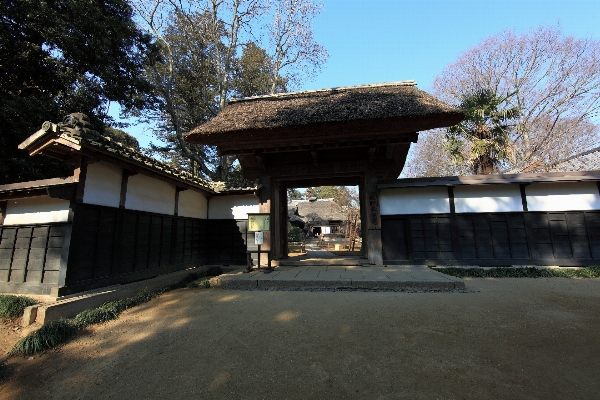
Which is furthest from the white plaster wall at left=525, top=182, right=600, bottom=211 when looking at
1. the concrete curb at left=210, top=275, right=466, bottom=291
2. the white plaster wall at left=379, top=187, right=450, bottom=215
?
the concrete curb at left=210, top=275, right=466, bottom=291

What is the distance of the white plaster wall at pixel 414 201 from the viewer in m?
8.38

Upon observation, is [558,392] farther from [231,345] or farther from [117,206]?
[117,206]

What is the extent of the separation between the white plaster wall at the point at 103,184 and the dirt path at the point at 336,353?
8.05 ft

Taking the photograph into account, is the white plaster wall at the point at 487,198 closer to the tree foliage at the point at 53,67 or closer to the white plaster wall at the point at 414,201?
the white plaster wall at the point at 414,201

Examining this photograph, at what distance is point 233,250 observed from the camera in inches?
368

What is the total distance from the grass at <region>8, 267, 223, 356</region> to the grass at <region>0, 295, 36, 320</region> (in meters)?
1.06

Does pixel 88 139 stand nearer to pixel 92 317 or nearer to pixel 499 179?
pixel 92 317

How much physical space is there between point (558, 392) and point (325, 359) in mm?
1992

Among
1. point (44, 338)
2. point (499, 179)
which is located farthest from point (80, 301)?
point (499, 179)

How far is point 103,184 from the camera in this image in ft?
18.1

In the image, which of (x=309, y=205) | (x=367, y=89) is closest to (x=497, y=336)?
(x=367, y=89)

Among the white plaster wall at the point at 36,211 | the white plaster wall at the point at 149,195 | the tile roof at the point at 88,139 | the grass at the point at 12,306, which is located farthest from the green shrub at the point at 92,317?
the tile roof at the point at 88,139

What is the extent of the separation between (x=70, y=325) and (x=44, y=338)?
1.49 feet

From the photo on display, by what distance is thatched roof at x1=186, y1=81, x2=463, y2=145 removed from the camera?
21.2 ft
